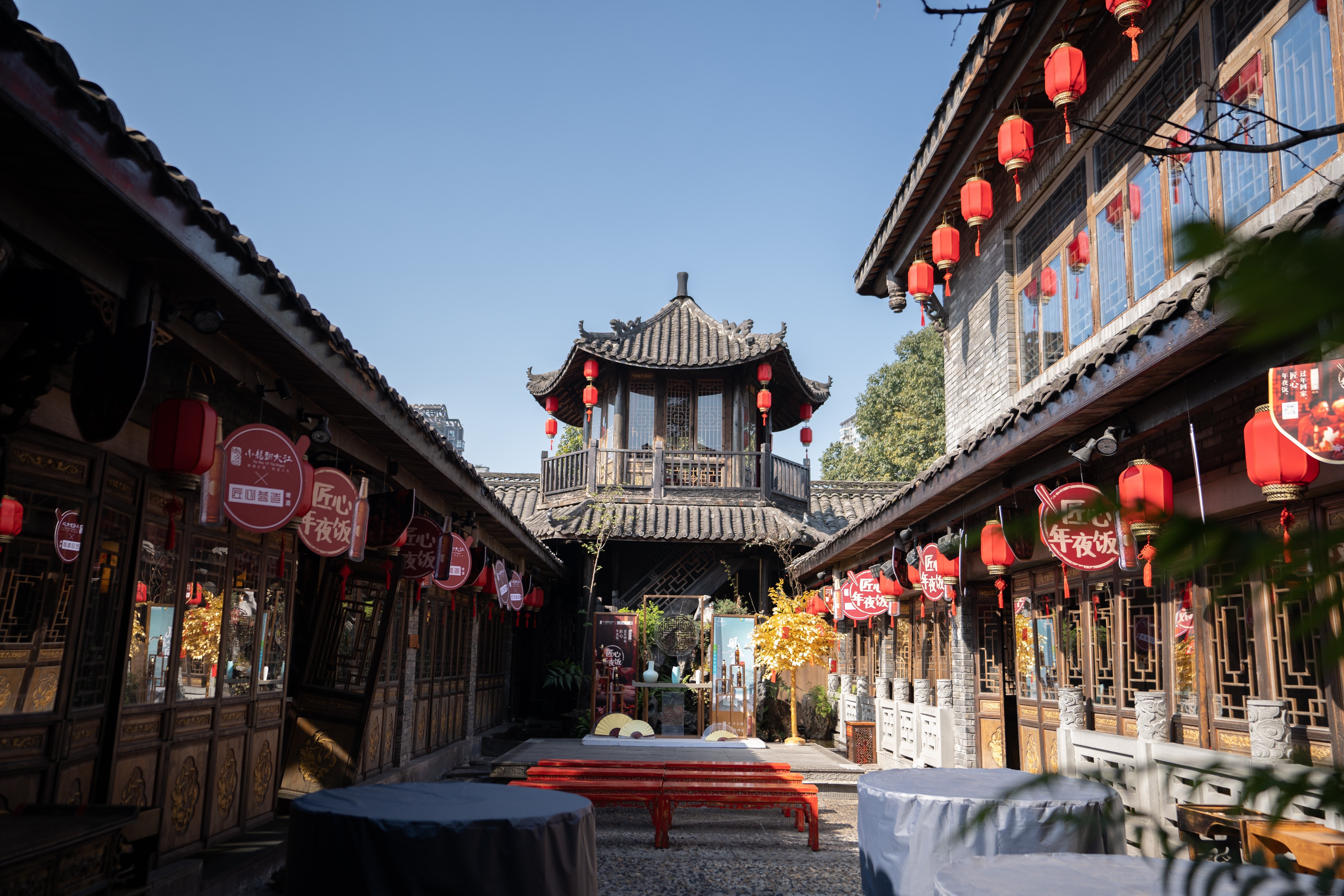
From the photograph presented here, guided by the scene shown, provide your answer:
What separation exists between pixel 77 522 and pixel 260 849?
2837 millimetres

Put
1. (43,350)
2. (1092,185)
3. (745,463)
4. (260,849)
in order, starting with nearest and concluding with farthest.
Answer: (43,350)
(260,849)
(1092,185)
(745,463)

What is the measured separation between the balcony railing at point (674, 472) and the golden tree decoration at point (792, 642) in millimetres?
4604

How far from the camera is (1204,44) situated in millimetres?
6949

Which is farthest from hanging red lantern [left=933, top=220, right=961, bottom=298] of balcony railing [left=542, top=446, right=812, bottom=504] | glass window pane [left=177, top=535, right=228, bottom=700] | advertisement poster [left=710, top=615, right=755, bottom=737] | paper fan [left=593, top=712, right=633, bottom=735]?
balcony railing [left=542, top=446, right=812, bottom=504]

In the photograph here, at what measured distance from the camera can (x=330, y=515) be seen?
6668 millimetres

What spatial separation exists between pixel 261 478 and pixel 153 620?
1687 mm

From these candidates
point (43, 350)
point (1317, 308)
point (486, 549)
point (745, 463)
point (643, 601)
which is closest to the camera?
point (1317, 308)

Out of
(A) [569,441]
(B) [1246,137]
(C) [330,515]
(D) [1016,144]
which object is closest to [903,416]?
(A) [569,441]

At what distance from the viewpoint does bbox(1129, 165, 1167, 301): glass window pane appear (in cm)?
748

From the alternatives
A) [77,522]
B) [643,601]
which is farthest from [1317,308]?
[643,601]

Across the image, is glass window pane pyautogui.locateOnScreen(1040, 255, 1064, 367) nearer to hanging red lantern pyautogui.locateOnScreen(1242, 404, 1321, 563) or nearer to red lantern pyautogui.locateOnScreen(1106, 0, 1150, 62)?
red lantern pyautogui.locateOnScreen(1106, 0, 1150, 62)

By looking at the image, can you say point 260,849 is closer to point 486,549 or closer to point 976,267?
point 486,549

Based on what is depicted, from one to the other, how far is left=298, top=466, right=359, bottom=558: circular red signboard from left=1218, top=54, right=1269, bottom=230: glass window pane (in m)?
6.07

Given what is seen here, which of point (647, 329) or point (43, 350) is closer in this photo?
point (43, 350)
